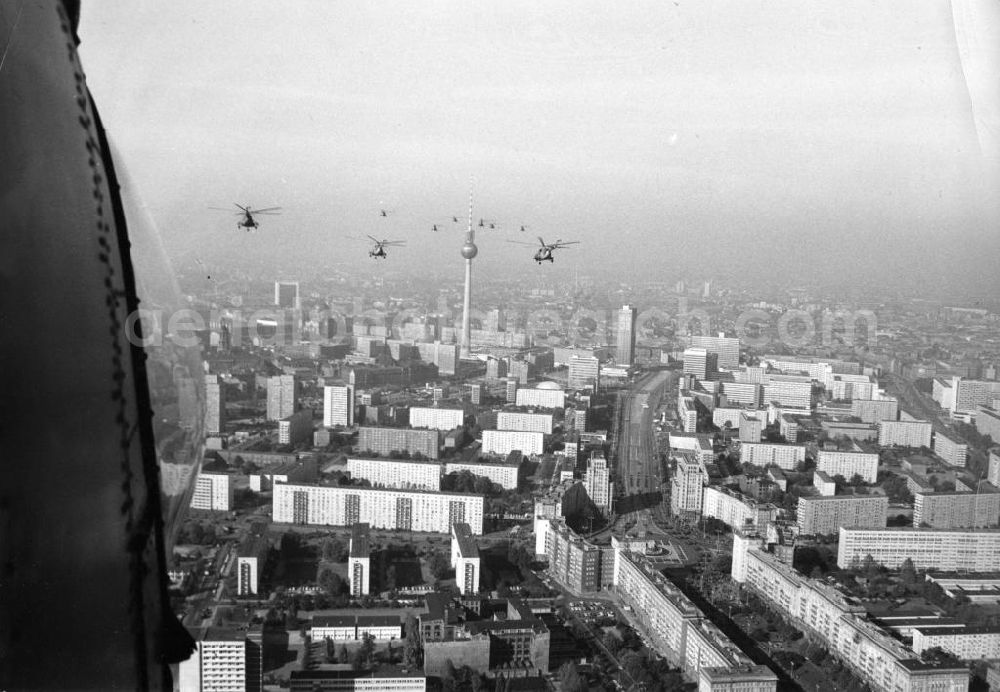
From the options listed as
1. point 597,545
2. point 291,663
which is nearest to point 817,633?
point 597,545

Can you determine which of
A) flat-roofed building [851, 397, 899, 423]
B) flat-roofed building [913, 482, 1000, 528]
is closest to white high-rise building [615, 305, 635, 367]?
flat-roofed building [851, 397, 899, 423]

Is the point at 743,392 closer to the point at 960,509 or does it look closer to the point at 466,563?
the point at 960,509

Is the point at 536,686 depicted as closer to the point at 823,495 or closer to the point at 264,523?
the point at 264,523

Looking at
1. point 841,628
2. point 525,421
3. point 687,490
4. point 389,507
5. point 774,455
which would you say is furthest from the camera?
point 525,421

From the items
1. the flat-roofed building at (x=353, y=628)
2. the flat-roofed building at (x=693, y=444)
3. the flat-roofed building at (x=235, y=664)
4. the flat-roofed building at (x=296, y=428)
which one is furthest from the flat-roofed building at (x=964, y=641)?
the flat-roofed building at (x=296, y=428)

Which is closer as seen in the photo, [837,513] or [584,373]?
[837,513]

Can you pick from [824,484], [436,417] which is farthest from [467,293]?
[824,484]

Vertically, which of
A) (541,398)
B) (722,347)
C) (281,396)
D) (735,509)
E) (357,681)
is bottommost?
(735,509)

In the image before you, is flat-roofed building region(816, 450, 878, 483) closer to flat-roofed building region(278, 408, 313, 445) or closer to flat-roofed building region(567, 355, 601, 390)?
flat-roofed building region(567, 355, 601, 390)
